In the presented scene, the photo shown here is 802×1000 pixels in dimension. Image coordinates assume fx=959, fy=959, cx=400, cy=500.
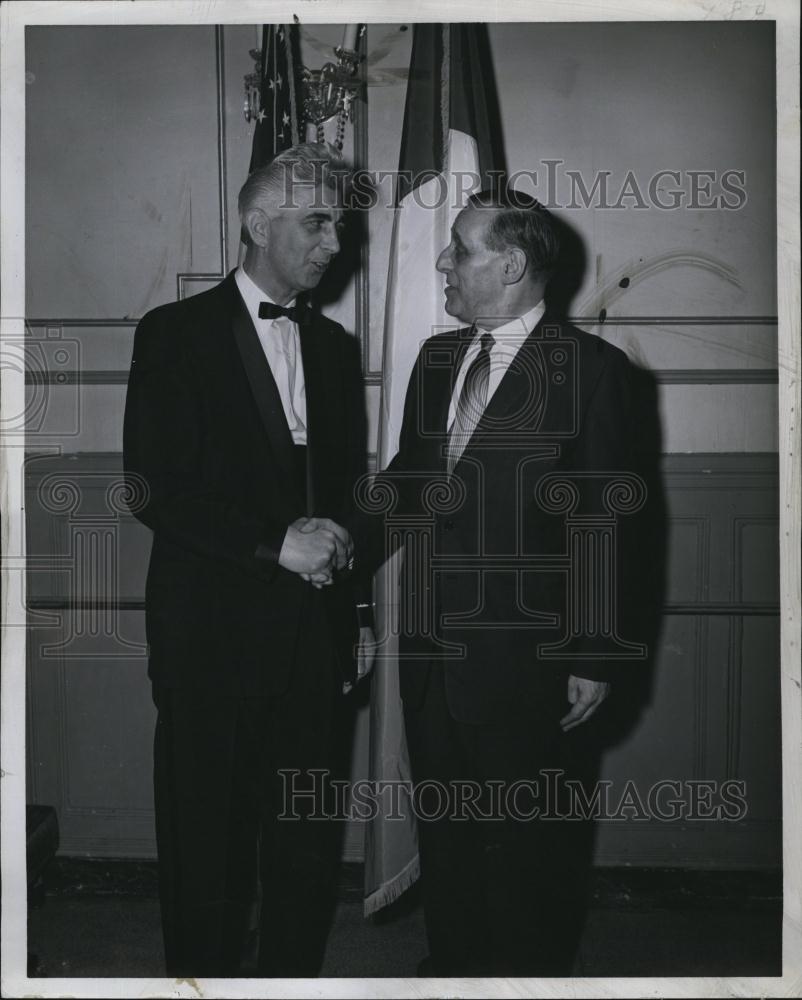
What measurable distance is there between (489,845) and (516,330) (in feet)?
3.17

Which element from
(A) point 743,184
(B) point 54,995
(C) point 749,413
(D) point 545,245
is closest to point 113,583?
(B) point 54,995

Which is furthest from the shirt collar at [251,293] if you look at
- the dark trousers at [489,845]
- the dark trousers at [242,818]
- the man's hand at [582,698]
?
the man's hand at [582,698]

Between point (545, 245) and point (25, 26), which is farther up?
point (25, 26)

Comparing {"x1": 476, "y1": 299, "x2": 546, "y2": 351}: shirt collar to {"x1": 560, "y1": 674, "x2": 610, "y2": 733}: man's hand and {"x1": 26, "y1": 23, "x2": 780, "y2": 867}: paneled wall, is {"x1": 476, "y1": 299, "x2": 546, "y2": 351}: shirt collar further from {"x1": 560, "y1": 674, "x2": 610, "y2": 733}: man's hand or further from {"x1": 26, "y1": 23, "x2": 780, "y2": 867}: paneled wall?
{"x1": 560, "y1": 674, "x2": 610, "y2": 733}: man's hand

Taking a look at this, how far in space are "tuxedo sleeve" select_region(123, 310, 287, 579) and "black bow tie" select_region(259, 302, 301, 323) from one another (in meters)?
0.16

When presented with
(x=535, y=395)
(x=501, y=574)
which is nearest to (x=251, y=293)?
(x=535, y=395)

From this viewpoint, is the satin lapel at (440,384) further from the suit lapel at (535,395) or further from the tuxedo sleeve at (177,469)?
the tuxedo sleeve at (177,469)

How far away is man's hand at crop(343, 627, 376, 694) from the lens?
6.04 feet

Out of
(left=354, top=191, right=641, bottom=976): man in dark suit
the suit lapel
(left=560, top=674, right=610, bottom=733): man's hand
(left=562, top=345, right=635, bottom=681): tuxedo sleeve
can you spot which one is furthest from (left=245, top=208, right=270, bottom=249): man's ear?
(left=560, top=674, right=610, bottom=733): man's hand

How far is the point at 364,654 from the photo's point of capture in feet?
6.08

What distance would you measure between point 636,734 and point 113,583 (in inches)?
42.7

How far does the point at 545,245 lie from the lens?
5.88 ft

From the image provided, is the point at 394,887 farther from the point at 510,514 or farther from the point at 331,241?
the point at 331,241

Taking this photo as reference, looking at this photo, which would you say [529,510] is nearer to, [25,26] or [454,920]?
[454,920]
